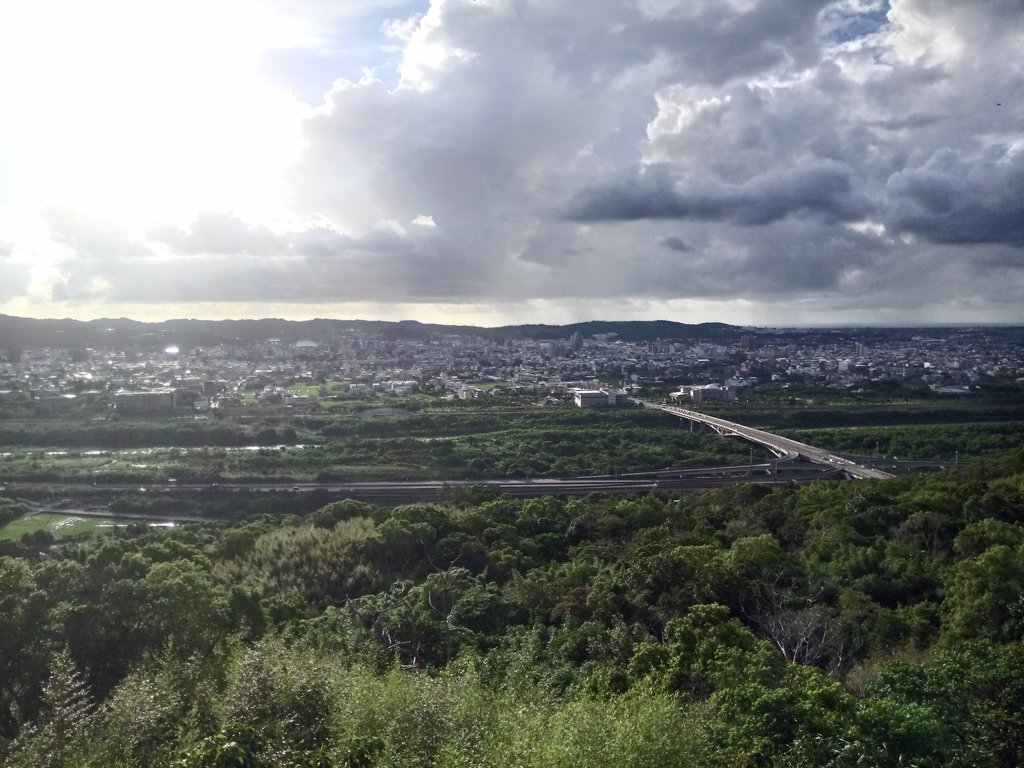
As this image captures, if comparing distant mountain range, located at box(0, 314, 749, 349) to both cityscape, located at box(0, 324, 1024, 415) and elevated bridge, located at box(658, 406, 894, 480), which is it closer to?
cityscape, located at box(0, 324, 1024, 415)

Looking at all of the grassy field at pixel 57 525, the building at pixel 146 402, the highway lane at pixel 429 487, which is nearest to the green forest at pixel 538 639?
the grassy field at pixel 57 525

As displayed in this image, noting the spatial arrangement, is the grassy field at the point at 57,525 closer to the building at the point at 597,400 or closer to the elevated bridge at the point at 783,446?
the elevated bridge at the point at 783,446

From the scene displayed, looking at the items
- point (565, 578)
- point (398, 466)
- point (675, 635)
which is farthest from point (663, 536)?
point (398, 466)

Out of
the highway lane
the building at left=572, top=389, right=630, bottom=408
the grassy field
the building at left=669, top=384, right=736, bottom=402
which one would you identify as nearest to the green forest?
the grassy field

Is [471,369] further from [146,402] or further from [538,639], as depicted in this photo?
[538,639]

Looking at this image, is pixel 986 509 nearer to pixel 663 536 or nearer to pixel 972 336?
pixel 663 536
